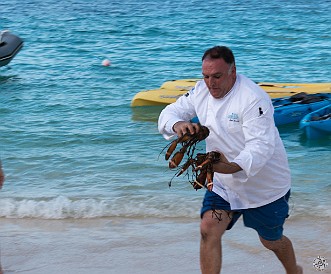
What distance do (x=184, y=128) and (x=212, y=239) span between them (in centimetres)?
71

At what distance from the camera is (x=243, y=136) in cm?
442

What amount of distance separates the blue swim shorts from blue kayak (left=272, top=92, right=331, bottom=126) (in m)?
7.36

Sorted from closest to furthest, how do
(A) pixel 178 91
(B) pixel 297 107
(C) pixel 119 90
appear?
(B) pixel 297 107 → (A) pixel 178 91 → (C) pixel 119 90

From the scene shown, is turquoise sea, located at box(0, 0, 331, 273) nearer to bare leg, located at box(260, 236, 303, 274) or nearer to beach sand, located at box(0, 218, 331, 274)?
beach sand, located at box(0, 218, 331, 274)

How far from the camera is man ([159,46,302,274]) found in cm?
431

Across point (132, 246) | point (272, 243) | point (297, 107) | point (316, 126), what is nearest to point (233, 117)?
point (272, 243)

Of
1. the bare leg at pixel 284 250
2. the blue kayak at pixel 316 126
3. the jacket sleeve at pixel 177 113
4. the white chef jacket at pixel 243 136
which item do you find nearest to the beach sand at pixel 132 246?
the bare leg at pixel 284 250

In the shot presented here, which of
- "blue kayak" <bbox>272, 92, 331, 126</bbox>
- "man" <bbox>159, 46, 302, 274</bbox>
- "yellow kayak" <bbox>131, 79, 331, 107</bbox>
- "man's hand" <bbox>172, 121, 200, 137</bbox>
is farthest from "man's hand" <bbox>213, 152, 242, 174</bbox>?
"yellow kayak" <bbox>131, 79, 331, 107</bbox>

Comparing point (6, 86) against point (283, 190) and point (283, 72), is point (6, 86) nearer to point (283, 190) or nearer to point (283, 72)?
point (283, 72)

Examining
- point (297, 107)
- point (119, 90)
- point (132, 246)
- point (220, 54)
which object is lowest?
point (119, 90)

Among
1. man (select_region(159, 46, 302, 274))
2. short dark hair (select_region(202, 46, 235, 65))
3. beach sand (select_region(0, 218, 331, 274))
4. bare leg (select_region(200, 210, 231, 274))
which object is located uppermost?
short dark hair (select_region(202, 46, 235, 65))

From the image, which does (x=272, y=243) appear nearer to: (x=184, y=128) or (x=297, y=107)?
(x=184, y=128)

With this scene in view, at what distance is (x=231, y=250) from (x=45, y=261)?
54.4 inches

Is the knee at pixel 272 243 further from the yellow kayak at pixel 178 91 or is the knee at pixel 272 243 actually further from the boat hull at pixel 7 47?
the boat hull at pixel 7 47
